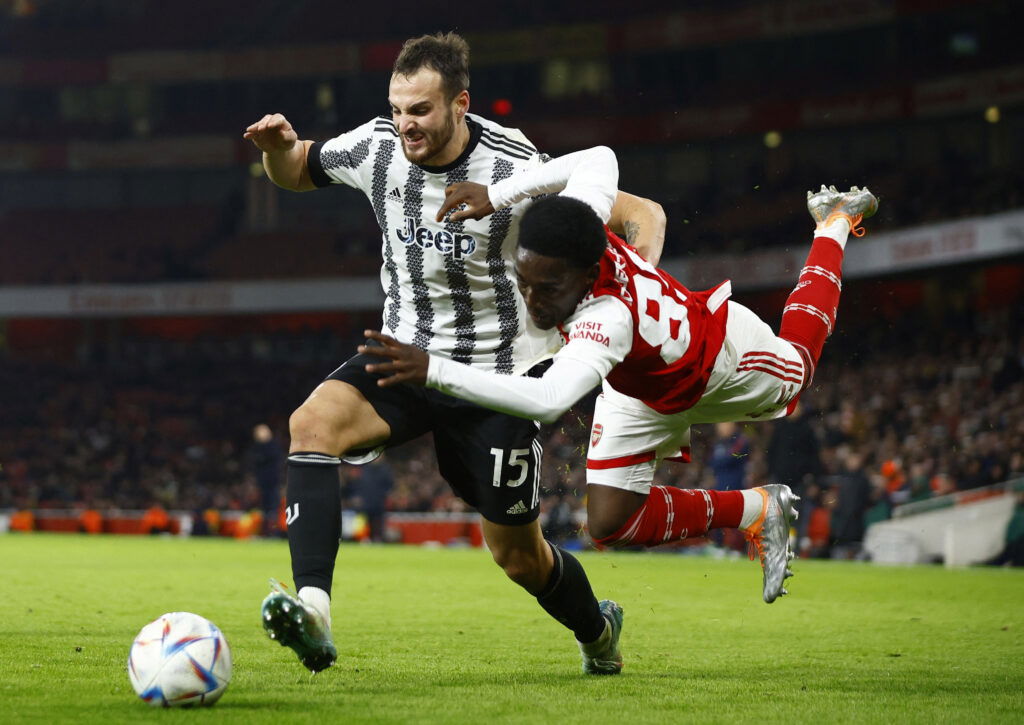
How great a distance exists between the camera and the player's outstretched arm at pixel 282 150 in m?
4.96

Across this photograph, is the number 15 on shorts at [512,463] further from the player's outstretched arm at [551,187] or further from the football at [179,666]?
the football at [179,666]

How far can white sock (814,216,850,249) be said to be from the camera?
6.14 meters

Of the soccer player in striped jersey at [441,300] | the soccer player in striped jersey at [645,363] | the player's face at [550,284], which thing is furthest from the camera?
the soccer player in striped jersey at [441,300]

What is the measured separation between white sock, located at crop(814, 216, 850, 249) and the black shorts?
6.49 feet

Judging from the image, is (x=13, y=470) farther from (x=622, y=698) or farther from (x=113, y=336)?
(x=622, y=698)

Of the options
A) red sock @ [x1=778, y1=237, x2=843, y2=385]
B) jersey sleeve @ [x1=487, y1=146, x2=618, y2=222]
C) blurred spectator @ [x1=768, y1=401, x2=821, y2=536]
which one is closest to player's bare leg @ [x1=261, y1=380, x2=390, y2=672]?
jersey sleeve @ [x1=487, y1=146, x2=618, y2=222]

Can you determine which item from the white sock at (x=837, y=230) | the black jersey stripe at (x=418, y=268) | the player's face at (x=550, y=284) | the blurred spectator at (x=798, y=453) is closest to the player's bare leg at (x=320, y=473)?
the black jersey stripe at (x=418, y=268)

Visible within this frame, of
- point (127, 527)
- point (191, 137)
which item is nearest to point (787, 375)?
point (127, 527)

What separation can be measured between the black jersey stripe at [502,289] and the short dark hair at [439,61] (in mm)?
337

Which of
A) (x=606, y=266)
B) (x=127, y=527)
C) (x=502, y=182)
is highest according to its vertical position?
(x=502, y=182)

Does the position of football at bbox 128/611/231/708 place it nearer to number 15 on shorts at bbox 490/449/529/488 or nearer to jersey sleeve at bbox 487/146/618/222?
number 15 on shorts at bbox 490/449/529/488

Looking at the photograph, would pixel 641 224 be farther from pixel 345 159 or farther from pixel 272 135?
pixel 272 135

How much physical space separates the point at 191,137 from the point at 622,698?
3433cm

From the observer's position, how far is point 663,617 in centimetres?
812
